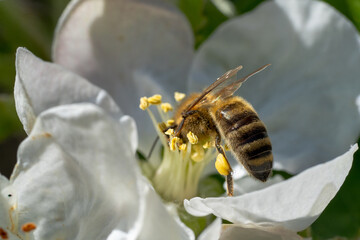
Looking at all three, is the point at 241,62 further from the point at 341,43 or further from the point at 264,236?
the point at 264,236

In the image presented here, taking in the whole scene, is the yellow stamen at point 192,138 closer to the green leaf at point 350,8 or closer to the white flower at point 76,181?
the white flower at point 76,181

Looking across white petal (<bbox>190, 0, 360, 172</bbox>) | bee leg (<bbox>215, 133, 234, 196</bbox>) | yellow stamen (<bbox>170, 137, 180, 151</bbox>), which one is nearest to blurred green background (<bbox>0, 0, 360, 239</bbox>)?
white petal (<bbox>190, 0, 360, 172</bbox>)

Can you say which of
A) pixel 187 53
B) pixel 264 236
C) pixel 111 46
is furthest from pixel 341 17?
pixel 264 236

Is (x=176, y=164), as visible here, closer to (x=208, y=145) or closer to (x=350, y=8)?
(x=208, y=145)

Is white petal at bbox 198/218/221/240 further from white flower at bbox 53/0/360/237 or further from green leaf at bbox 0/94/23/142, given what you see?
green leaf at bbox 0/94/23/142

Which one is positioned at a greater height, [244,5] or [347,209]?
[244,5]

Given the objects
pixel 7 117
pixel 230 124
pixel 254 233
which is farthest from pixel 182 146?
pixel 7 117
